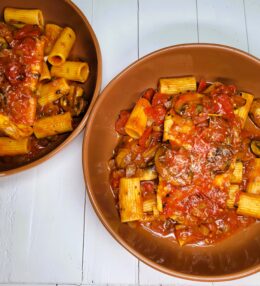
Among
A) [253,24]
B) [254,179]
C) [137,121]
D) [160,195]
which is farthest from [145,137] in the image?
[253,24]

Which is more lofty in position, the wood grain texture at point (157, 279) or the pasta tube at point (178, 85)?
the pasta tube at point (178, 85)

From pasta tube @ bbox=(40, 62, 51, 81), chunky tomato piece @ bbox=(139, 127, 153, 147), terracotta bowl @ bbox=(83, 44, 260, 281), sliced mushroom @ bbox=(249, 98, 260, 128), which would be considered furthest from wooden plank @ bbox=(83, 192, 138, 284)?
sliced mushroom @ bbox=(249, 98, 260, 128)

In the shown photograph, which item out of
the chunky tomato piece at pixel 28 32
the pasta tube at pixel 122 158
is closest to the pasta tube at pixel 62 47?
the chunky tomato piece at pixel 28 32

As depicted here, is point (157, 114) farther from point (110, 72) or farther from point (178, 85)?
point (110, 72)

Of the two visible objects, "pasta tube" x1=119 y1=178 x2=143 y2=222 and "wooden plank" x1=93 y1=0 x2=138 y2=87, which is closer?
"pasta tube" x1=119 y1=178 x2=143 y2=222

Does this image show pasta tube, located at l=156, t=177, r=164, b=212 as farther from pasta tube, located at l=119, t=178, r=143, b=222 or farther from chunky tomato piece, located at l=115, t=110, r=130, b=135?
chunky tomato piece, located at l=115, t=110, r=130, b=135

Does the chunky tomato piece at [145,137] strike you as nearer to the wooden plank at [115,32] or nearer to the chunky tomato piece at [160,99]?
the chunky tomato piece at [160,99]

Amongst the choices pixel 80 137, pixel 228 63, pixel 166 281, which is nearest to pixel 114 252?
pixel 166 281
